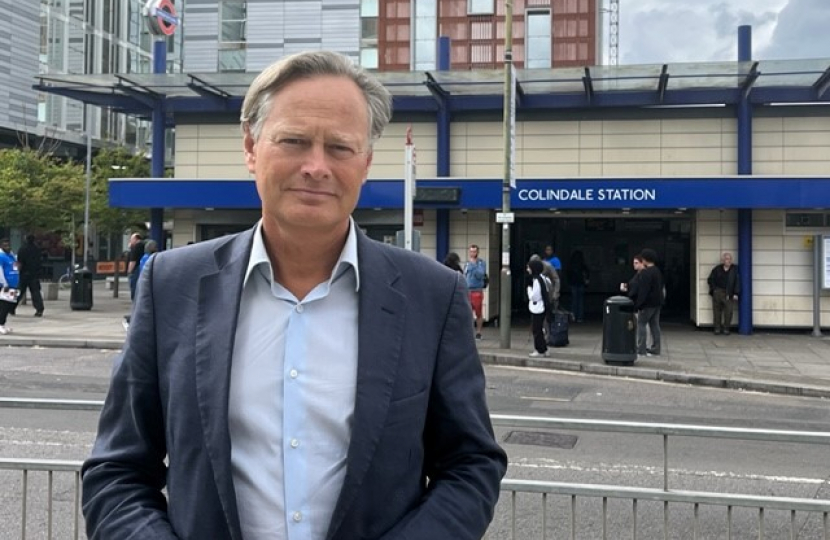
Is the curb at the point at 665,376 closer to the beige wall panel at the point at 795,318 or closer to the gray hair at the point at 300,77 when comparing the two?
the beige wall panel at the point at 795,318

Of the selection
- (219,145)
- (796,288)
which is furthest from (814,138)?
(219,145)

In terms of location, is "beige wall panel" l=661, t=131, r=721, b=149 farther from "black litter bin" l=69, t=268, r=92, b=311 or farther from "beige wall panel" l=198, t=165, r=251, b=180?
"black litter bin" l=69, t=268, r=92, b=311

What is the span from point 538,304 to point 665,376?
2.53 meters

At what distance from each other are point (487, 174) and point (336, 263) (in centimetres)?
1711

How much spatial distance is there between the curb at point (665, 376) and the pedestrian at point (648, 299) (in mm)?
1590

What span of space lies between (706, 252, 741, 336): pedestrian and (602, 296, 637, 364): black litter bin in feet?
16.6

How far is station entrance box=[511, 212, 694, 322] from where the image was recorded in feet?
73.3

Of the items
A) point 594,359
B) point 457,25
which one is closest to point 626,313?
point 594,359

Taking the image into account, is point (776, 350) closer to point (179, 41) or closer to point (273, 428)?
point (273, 428)

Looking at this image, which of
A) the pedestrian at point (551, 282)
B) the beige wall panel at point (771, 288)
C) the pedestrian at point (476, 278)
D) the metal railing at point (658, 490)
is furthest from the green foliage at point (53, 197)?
the metal railing at point (658, 490)

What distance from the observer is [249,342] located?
1.66 metres

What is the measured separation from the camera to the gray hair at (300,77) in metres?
1.65

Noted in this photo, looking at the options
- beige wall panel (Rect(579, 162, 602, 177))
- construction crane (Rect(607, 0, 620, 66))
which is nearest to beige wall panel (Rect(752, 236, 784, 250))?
beige wall panel (Rect(579, 162, 602, 177))

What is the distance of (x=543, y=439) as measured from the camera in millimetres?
7477
